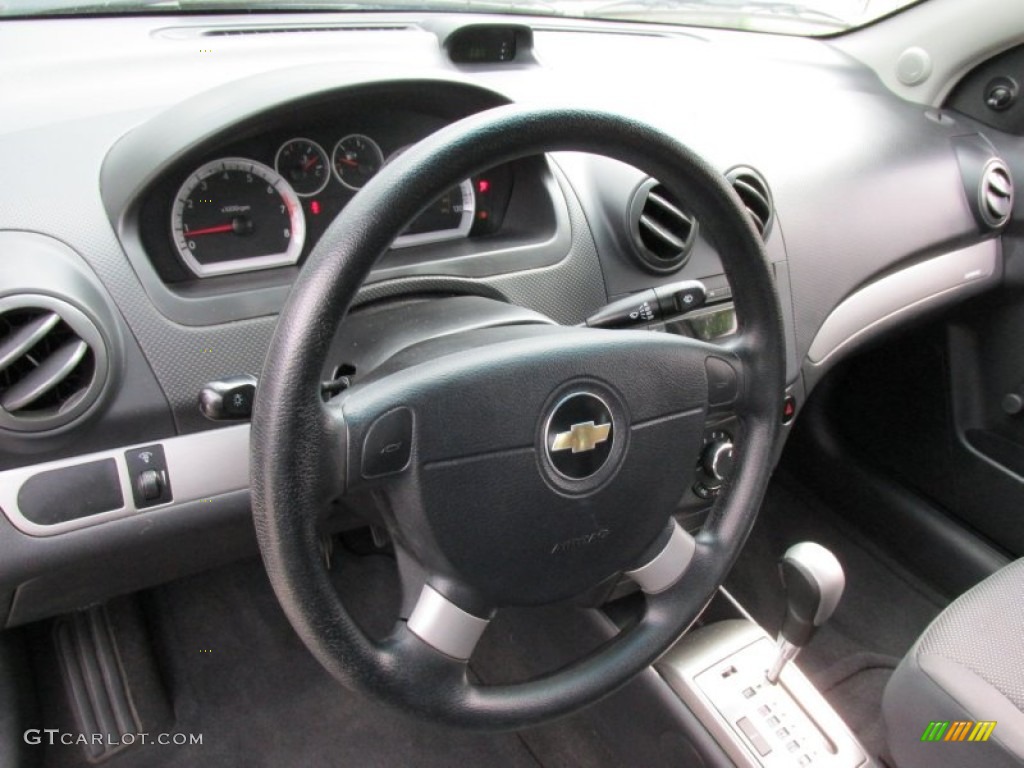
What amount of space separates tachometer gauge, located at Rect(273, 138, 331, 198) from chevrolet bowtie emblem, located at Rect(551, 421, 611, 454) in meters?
0.49

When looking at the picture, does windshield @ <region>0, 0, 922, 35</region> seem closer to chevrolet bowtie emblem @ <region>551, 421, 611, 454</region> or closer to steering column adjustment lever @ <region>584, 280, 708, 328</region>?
steering column adjustment lever @ <region>584, 280, 708, 328</region>

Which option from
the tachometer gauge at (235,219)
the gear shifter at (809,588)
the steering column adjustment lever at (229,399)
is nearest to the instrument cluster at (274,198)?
the tachometer gauge at (235,219)

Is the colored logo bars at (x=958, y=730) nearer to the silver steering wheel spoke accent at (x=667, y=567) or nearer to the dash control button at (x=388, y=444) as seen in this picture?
the silver steering wheel spoke accent at (x=667, y=567)

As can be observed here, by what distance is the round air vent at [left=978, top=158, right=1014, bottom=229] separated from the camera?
180 centimetres

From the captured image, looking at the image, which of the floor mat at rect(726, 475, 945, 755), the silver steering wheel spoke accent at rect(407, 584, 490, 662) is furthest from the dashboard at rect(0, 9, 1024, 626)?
the floor mat at rect(726, 475, 945, 755)

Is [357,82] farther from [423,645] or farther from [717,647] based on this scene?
[717,647]

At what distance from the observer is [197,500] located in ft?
3.32

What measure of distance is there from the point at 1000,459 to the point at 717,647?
957 millimetres

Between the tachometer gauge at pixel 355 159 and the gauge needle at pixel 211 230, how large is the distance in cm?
15

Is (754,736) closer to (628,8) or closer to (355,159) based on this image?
(355,159)

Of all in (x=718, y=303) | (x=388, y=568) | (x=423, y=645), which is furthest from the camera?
(x=388, y=568)

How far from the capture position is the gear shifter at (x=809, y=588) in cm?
112

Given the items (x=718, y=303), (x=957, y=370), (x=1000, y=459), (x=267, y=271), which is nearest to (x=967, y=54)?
(x=957, y=370)

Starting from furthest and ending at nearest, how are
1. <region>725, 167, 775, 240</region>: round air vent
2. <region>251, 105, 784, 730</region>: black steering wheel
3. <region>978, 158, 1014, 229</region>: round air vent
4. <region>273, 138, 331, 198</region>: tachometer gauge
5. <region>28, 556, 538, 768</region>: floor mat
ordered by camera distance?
1. <region>978, 158, 1014, 229</region>: round air vent
2. <region>28, 556, 538, 768</region>: floor mat
3. <region>725, 167, 775, 240</region>: round air vent
4. <region>273, 138, 331, 198</region>: tachometer gauge
5. <region>251, 105, 784, 730</region>: black steering wheel
